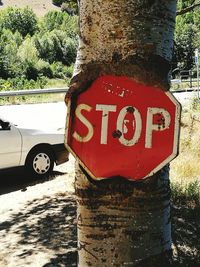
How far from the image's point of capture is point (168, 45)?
6.29ft

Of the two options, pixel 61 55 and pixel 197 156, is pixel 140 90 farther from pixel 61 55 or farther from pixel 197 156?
pixel 61 55

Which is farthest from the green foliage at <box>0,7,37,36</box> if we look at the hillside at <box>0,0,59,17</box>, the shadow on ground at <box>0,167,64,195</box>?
the shadow on ground at <box>0,167,64,195</box>

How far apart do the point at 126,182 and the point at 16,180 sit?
26.6 feet

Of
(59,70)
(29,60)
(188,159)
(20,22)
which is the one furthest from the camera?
(20,22)

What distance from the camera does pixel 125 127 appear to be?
1.76 m

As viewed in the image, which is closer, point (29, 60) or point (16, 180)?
point (16, 180)

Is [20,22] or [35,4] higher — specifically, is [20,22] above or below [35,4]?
below

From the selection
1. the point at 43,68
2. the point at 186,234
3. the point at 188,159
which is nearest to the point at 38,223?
the point at 186,234

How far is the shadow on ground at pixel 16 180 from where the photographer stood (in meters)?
9.02

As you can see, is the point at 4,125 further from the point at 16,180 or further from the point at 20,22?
the point at 20,22

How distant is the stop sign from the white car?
751cm

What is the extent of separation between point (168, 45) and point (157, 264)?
908 millimetres

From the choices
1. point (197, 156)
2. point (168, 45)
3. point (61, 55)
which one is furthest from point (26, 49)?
point (168, 45)

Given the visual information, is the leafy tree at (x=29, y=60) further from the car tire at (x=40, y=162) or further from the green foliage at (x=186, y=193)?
the green foliage at (x=186, y=193)
